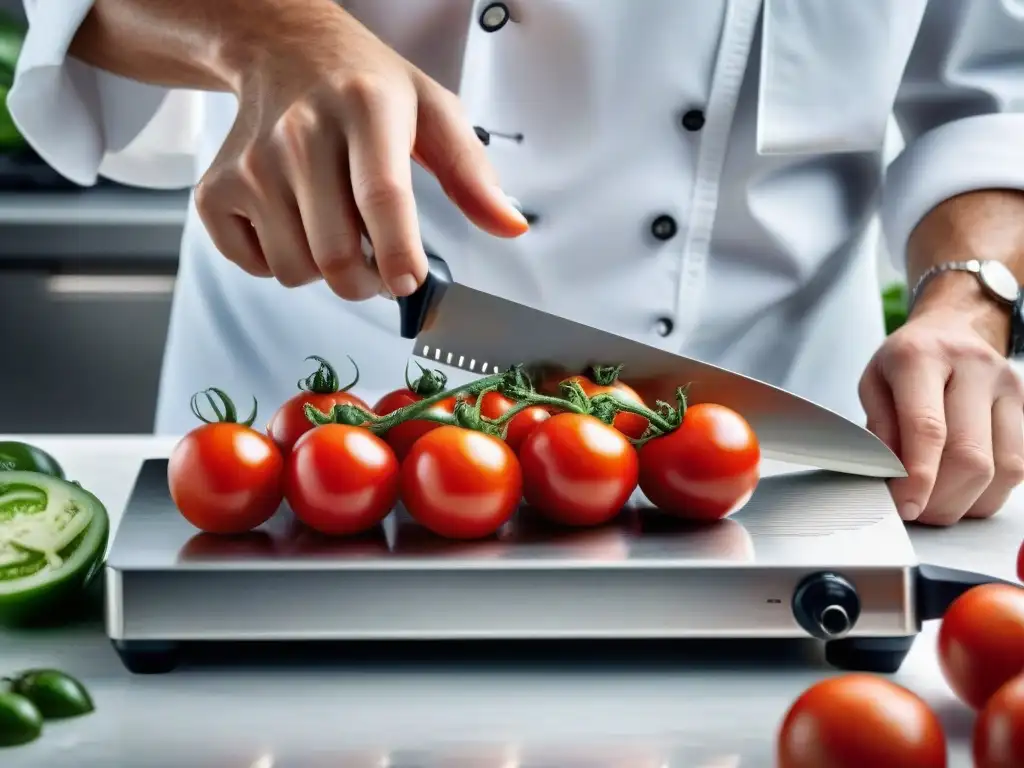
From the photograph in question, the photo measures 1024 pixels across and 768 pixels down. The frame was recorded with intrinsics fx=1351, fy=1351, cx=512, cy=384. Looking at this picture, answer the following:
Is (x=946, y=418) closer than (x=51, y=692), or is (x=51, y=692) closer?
(x=51, y=692)

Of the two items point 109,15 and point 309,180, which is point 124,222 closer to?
point 109,15

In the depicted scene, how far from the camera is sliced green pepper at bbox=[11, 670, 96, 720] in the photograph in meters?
0.65

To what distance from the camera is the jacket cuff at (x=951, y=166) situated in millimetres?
1120

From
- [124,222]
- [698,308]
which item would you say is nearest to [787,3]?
[698,308]

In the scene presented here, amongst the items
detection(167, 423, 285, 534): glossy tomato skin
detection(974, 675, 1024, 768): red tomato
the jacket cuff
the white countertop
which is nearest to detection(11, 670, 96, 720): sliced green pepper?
the white countertop

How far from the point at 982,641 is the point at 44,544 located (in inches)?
19.6

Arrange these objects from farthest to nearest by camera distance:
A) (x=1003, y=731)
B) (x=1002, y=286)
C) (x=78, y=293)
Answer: (x=78, y=293) → (x=1002, y=286) → (x=1003, y=731)

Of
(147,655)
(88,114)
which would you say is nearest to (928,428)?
(147,655)

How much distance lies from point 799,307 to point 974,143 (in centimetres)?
22

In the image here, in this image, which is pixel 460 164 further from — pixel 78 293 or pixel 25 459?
pixel 78 293

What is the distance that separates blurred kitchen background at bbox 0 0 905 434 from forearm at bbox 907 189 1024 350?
94 centimetres

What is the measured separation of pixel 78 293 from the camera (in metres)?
2.08

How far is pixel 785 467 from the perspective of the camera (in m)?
0.90

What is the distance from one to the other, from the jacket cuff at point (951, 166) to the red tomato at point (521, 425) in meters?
0.51
